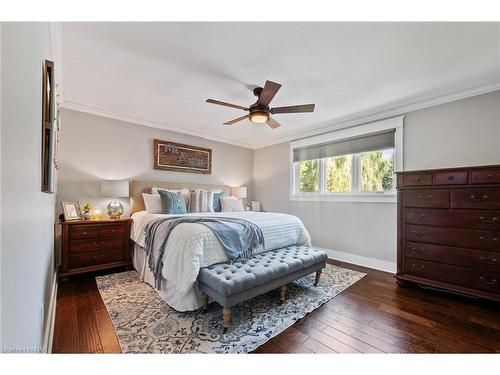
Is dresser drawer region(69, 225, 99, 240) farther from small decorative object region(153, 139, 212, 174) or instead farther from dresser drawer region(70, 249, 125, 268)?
small decorative object region(153, 139, 212, 174)

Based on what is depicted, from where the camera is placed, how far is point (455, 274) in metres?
2.39

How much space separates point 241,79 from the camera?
249 centimetres

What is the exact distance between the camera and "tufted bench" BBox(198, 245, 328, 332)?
1802mm

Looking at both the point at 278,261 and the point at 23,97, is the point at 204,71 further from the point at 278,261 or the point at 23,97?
the point at 278,261

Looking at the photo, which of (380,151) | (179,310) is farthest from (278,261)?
(380,151)

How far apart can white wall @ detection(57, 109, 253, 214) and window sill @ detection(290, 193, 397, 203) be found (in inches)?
91.8

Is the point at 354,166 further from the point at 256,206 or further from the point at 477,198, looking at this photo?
the point at 256,206

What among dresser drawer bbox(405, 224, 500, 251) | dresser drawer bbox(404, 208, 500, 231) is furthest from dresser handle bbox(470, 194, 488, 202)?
dresser drawer bbox(405, 224, 500, 251)

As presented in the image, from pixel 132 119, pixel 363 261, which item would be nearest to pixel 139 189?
pixel 132 119

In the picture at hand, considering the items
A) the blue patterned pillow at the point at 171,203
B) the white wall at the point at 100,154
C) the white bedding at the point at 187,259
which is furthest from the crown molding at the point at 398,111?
the white bedding at the point at 187,259

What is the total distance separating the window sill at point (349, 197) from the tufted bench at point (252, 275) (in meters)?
1.57

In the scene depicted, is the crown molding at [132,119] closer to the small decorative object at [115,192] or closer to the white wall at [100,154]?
the white wall at [100,154]
